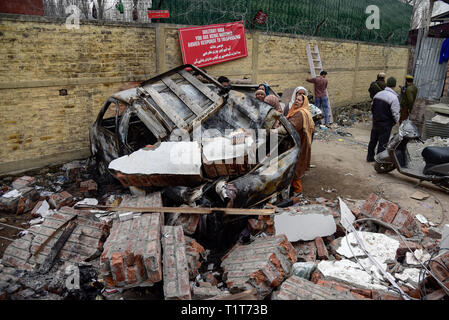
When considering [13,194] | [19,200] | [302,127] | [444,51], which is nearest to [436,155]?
[302,127]

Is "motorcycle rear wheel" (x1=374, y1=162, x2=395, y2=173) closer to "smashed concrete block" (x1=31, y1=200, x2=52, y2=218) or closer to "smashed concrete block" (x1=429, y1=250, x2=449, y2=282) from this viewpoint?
"smashed concrete block" (x1=429, y1=250, x2=449, y2=282)

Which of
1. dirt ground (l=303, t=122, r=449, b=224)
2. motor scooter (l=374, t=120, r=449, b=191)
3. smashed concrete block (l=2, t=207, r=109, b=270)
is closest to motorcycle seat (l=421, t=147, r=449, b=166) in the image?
motor scooter (l=374, t=120, r=449, b=191)

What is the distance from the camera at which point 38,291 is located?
2.89 m

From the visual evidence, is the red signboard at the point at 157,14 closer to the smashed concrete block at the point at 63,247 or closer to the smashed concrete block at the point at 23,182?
the smashed concrete block at the point at 23,182

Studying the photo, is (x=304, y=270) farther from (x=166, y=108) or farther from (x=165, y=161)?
(x=166, y=108)

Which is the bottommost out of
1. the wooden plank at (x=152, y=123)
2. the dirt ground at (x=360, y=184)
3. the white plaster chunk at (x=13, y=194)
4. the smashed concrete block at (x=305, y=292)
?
the dirt ground at (x=360, y=184)

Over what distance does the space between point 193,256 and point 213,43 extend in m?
6.85

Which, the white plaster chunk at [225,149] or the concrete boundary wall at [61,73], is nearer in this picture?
the white plaster chunk at [225,149]

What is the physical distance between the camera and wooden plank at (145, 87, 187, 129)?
4419mm

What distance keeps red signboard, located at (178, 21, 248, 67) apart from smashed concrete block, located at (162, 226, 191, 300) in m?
5.84

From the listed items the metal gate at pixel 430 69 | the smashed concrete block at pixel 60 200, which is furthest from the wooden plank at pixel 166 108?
the metal gate at pixel 430 69

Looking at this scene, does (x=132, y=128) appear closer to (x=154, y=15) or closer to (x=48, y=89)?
(x=48, y=89)

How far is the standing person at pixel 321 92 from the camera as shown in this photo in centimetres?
1032

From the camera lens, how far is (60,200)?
4.88 metres
